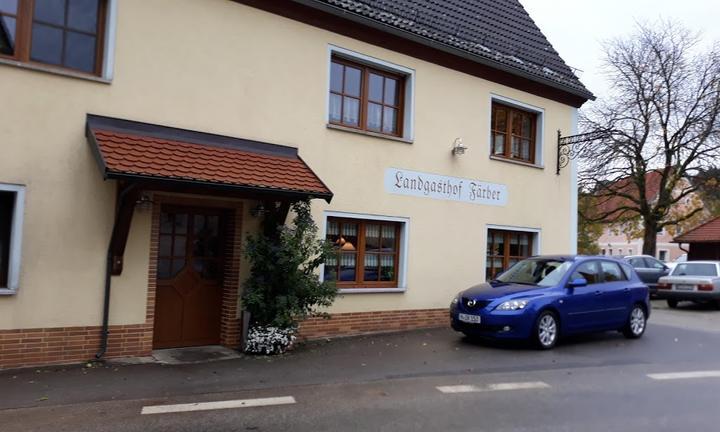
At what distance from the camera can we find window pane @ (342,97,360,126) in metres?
11.0

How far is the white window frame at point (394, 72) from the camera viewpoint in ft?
34.8

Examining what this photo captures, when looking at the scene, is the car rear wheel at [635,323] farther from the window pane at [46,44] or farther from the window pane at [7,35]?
the window pane at [7,35]

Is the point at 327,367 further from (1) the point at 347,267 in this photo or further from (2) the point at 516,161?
(2) the point at 516,161

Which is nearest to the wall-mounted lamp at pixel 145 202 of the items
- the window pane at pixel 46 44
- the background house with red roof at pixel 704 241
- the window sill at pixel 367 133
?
the window pane at pixel 46 44

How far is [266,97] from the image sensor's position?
980 centimetres

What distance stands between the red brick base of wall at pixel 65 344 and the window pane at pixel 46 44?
356 cm

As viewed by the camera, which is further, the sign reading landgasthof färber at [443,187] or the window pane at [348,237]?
the sign reading landgasthof färber at [443,187]

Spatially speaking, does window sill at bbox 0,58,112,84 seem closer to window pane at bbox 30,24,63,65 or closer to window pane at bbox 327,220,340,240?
window pane at bbox 30,24,63,65

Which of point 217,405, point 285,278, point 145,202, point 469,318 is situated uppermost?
point 145,202

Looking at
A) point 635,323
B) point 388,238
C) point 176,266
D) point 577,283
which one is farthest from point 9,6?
point 635,323

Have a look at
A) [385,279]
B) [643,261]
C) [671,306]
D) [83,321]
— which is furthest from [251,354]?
[643,261]

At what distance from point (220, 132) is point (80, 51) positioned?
220 cm

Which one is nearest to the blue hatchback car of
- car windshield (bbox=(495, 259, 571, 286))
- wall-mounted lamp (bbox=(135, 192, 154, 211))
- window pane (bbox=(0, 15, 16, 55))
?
car windshield (bbox=(495, 259, 571, 286))

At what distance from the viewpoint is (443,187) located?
40.1 ft
